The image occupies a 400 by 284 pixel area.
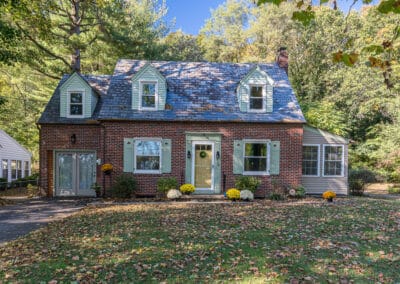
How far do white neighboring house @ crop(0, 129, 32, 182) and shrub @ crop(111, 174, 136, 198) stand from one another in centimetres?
1335

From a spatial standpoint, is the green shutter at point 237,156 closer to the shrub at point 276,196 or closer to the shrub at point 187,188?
the shrub at point 276,196

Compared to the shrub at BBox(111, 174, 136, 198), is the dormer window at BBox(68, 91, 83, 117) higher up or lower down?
higher up

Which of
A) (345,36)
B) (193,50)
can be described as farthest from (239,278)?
(193,50)

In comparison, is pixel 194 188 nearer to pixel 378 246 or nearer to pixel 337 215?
pixel 337 215

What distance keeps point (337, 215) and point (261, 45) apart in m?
25.1

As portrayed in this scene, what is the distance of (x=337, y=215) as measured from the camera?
10195mm

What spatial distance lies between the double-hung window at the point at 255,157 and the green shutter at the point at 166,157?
3.50m

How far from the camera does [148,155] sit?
15719mm

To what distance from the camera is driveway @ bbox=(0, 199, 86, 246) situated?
9.12m

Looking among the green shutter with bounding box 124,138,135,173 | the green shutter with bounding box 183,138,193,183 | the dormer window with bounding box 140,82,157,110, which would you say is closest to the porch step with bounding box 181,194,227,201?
the green shutter with bounding box 183,138,193,183

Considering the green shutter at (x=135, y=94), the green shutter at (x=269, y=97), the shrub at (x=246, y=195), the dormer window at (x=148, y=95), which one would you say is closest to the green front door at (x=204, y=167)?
the shrub at (x=246, y=195)

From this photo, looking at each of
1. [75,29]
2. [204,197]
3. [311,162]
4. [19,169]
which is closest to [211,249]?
[204,197]

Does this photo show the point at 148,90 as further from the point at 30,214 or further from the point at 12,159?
the point at 12,159

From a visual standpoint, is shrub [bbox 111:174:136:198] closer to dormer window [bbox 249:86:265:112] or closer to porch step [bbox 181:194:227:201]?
porch step [bbox 181:194:227:201]
